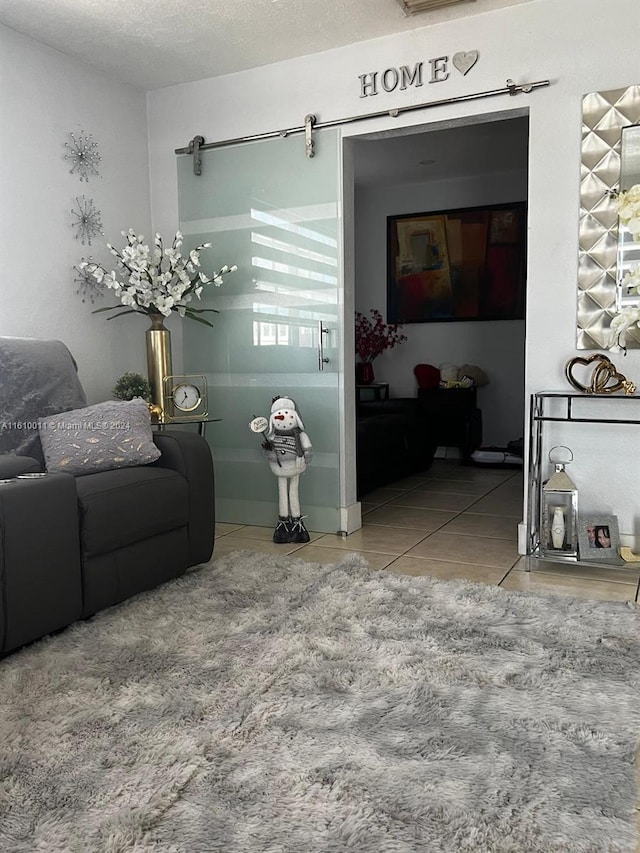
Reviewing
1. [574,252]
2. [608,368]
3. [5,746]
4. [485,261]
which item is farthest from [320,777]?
[485,261]

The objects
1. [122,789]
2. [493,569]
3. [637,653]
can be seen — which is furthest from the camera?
[493,569]

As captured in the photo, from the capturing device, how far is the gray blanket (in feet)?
9.47

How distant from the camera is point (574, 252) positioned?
10.4 ft

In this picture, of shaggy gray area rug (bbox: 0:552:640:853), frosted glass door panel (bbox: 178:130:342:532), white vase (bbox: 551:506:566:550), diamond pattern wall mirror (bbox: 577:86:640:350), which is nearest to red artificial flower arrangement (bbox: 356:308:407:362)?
frosted glass door panel (bbox: 178:130:342:532)

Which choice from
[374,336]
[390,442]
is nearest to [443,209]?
[374,336]

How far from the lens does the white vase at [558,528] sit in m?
3.11

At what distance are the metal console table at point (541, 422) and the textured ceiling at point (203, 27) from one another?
1.79 meters

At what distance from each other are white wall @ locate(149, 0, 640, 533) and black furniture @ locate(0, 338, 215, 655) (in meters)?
1.68

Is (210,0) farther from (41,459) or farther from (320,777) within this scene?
(320,777)

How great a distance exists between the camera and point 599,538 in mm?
3035

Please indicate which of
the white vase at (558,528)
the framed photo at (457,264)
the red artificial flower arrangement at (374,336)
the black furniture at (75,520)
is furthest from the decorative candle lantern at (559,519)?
the red artificial flower arrangement at (374,336)

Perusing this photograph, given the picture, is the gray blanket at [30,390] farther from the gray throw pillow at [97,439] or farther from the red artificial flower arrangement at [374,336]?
the red artificial flower arrangement at [374,336]

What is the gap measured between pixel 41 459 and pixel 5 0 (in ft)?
6.64

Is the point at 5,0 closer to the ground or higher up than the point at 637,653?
higher up
